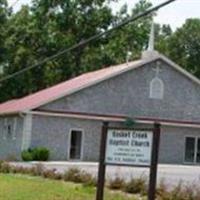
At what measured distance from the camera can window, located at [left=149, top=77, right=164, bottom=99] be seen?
42.5 meters

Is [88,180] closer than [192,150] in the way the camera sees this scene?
Yes

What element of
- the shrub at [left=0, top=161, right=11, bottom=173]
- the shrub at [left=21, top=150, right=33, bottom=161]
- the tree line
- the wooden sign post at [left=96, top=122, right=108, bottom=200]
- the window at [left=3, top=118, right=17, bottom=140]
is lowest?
the shrub at [left=0, top=161, right=11, bottom=173]

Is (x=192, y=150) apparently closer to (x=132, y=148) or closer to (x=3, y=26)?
(x=3, y=26)

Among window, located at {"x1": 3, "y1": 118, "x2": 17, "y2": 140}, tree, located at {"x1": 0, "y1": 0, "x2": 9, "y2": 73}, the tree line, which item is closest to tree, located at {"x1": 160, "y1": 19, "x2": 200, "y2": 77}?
the tree line

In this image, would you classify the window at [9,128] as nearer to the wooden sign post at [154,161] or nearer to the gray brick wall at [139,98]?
the gray brick wall at [139,98]

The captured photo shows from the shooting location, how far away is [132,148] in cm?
1312

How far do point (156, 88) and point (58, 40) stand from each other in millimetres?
17642

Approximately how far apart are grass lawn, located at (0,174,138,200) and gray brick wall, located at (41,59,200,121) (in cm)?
2089

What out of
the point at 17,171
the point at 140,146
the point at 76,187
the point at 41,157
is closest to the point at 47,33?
the point at 41,157

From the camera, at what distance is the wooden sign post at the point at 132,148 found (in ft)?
42.3

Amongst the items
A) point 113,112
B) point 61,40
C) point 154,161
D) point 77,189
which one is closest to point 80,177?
point 77,189

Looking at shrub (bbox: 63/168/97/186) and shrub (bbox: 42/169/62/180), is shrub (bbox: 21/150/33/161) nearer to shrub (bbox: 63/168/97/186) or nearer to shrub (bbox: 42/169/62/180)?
shrub (bbox: 42/169/62/180)

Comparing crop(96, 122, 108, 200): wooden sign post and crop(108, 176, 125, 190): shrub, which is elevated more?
crop(96, 122, 108, 200): wooden sign post

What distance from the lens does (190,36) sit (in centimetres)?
7925
